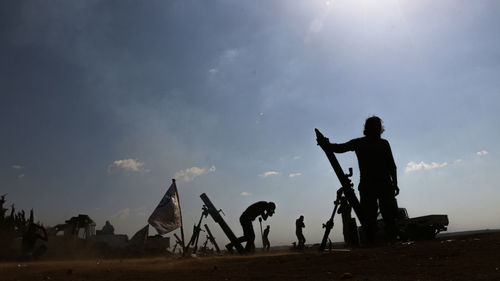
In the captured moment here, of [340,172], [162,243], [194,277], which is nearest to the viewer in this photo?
[194,277]

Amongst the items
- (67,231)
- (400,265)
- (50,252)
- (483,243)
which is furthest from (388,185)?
(67,231)

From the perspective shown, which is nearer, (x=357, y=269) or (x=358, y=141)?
(x=357, y=269)

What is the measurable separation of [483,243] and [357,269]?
2109 millimetres

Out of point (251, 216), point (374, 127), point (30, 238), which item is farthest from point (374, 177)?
point (30, 238)

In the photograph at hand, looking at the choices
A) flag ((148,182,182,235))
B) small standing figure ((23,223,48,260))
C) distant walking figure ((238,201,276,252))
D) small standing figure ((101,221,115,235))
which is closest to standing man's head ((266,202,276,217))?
distant walking figure ((238,201,276,252))

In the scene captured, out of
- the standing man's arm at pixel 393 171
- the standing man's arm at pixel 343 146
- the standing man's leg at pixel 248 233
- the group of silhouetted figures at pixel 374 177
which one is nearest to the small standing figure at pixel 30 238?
the standing man's leg at pixel 248 233

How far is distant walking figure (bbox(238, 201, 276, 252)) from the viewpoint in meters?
11.4

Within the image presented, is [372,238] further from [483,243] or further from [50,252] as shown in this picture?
[50,252]

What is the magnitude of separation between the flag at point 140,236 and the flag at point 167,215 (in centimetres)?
1580

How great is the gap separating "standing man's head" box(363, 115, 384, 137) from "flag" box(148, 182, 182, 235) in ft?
26.4

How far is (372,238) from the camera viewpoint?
614cm

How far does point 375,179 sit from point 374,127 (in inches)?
43.3

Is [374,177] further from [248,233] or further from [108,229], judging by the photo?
[108,229]

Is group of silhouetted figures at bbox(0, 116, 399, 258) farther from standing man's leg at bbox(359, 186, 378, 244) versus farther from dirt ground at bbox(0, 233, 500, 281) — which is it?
dirt ground at bbox(0, 233, 500, 281)
